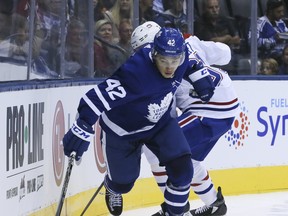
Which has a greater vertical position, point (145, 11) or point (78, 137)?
point (145, 11)

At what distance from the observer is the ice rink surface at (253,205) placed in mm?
6812

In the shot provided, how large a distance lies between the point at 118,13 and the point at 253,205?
1.66m

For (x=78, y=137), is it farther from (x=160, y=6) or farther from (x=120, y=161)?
(x=160, y=6)

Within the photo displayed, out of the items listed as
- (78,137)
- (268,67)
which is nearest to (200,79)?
(78,137)

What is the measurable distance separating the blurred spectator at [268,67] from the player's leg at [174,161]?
2.92m

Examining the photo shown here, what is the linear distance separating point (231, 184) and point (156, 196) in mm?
758

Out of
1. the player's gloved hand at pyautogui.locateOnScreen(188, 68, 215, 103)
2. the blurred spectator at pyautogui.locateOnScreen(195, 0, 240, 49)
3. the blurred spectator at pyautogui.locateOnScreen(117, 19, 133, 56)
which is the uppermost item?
the blurred spectator at pyautogui.locateOnScreen(195, 0, 240, 49)

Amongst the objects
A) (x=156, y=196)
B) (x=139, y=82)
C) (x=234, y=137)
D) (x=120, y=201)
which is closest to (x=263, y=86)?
(x=234, y=137)

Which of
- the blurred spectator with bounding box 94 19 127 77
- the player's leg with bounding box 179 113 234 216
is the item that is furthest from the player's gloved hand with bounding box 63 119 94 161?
the blurred spectator with bounding box 94 19 127 77

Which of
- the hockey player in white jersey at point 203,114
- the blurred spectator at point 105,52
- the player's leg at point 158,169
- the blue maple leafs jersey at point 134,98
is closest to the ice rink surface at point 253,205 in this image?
the hockey player in white jersey at point 203,114

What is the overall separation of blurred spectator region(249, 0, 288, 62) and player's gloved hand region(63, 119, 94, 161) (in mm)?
3577

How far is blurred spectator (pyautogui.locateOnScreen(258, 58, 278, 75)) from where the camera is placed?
27.9ft

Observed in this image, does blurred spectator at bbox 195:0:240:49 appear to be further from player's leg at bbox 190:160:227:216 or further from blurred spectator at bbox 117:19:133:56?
player's leg at bbox 190:160:227:216

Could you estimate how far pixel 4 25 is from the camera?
5.20 meters
